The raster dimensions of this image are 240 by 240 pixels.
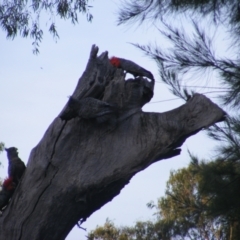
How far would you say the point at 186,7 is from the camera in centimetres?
560

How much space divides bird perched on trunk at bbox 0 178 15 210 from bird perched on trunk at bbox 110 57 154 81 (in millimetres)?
1124

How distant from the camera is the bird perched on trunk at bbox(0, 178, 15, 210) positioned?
417 cm

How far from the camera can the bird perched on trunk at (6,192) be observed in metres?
4.17

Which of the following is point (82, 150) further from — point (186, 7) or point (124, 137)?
point (186, 7)

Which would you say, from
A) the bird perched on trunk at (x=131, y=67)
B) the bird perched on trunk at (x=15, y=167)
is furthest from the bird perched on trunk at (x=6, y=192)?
the bird perched on trunk at (x=131, y=67)

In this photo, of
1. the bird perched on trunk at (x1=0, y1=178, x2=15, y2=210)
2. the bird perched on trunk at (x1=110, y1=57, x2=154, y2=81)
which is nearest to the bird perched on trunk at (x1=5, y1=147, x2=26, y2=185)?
the bird perched on trunk at (x1=0, y1=178, x2=15, y2=210)

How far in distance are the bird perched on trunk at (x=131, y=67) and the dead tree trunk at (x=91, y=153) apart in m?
0.14

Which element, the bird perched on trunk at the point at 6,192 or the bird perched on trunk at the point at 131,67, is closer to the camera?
the bird perched on trunk at the point at 6,192

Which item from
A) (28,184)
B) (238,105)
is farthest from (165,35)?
(28,184)

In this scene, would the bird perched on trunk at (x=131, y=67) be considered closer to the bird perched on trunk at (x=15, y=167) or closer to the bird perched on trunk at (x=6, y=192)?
the bird perched on trunk at (x=15, y=167)

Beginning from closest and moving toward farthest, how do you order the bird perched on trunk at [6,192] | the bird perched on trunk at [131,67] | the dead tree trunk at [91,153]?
the dead tree trunk at [91,153]
the bird perched on trunk at [6,192]
the bird perched on trunk at [131,67]

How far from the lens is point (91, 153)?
4.02 metres

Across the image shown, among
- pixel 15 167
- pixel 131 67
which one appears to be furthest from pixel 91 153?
pixel 131 67

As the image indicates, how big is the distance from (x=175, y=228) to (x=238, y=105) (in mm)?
12122
